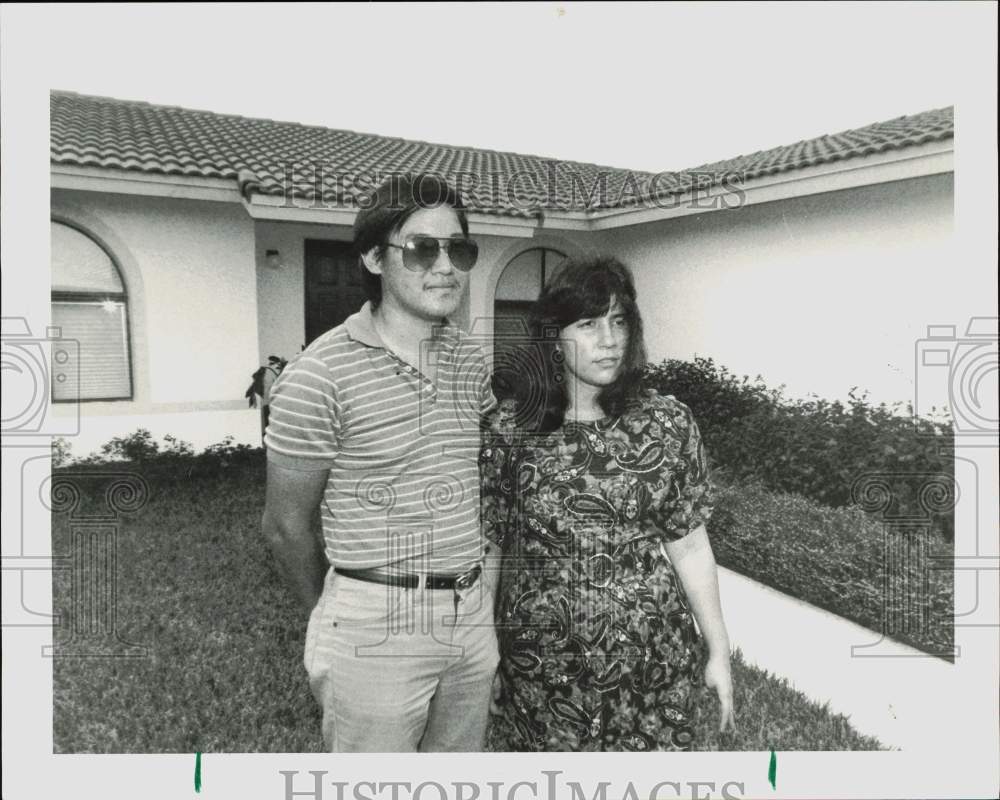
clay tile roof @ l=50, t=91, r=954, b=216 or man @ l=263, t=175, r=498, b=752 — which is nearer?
man @ l=263, t=175, r=498, b=752

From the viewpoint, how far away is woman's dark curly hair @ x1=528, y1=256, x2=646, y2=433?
1.26 meters

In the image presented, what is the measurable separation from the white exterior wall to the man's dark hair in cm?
51

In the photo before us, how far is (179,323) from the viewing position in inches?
65.6

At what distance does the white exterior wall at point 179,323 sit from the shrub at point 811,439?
3.82ft

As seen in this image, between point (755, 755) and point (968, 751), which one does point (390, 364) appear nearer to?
point (755, 755)

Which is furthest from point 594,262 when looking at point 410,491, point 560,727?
point 560,727

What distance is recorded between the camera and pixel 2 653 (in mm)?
1488

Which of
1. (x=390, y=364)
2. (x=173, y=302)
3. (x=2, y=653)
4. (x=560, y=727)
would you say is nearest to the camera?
(x=390, y=364)

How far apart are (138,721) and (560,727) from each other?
1.15m

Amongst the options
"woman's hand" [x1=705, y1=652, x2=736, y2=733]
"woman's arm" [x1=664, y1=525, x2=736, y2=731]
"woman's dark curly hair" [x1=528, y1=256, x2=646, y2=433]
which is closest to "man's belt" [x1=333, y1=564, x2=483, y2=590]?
"woman's dark curly hair" [x1=528, y1=256, x2=646, y2=433]

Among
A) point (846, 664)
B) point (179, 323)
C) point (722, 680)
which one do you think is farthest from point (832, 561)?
point (179, 323)

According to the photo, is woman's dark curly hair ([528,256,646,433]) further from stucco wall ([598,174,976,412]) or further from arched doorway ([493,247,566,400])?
stucco wall ([598,174,976,412])

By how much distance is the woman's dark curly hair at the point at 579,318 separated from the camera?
1262 millimetres

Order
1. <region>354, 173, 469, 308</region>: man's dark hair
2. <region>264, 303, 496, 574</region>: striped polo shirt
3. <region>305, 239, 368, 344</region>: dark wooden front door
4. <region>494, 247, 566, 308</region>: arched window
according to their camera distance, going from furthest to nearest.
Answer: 1. <region>305, 239, 368, 344</region>: dark wooden front door
2. <region>494, 247, 566, 308</region>: arched window
3. <region>354, 173, 469, 308</region>: man's dark hair
4. <region>264, 303, 496, 574</region>: striped polo shirt
